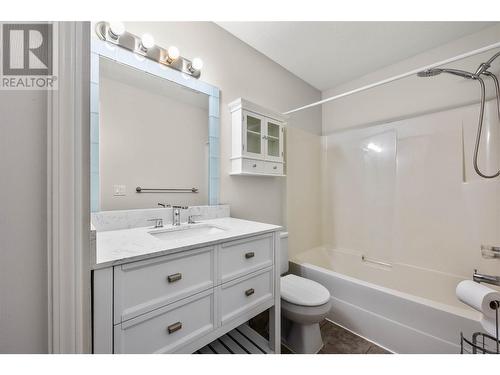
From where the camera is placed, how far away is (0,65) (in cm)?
46

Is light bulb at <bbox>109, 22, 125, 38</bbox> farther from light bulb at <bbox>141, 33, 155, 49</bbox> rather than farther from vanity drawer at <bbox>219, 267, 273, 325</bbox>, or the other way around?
vanity drawer at <bbox>219, 267, 273, 325</bbox>

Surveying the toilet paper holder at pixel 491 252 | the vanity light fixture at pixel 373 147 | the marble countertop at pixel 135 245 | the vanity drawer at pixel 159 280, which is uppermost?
the vanity light fixture at pixel 373 147

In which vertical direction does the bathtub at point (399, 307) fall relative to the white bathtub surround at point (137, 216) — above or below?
below

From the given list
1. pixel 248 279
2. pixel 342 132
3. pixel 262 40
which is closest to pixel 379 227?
pixel 342 132

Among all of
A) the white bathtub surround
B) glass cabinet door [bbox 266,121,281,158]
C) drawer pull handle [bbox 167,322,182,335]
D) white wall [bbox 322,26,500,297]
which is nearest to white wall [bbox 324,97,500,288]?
white wall [bbox 322,26,500,297]

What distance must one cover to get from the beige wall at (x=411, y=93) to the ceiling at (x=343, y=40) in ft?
0.23

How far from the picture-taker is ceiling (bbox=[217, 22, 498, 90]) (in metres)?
1.63

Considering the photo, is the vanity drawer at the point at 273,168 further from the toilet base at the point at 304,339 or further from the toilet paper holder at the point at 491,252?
the toilet paper holder at the point at 491,252

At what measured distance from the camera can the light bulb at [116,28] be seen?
1.16 metres

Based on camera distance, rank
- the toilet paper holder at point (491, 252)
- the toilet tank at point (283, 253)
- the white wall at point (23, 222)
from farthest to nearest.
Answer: the toilet tank at point (283, 253) → the toilet paper holder at point (491, 252) → the white wall at point (23, 222)

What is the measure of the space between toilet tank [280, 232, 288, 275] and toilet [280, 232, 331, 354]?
303 mm

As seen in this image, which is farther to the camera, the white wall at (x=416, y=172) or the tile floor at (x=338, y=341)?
the white wall at (x=416, y=172)

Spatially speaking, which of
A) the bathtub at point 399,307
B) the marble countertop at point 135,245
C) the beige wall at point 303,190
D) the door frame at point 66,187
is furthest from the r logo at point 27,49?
the bathtub at point 399,307
